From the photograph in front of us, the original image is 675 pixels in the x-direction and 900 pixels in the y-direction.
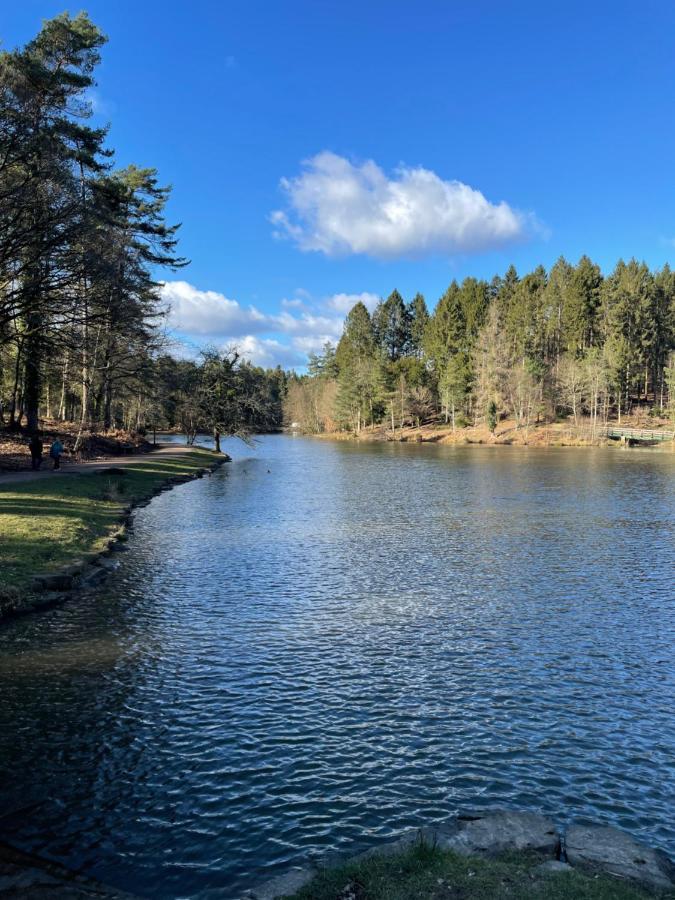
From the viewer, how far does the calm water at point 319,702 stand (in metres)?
7.96

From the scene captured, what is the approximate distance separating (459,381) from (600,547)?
9053 centimetres

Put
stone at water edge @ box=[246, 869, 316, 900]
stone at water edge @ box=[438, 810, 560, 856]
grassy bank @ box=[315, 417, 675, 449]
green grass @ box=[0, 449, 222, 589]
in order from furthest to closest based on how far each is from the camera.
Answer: grassy bank @ box=[315, 417, 675, 449], green grass @ box=[0, 449, 222, 589], stone at water edge @ box=[438, 810, 560, 856], stone at water edge @ box=[246, 869, 316, 900]

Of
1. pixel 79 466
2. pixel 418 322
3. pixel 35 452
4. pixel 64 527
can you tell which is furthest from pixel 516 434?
pixel 64 527

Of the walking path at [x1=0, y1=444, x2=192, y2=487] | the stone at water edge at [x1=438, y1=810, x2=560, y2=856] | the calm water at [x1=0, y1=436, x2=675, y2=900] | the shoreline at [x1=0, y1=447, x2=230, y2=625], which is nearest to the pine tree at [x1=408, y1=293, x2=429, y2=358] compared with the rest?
the walking path at [x1=0, y1=444, x2=192, y2=487]

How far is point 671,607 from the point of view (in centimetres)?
1762

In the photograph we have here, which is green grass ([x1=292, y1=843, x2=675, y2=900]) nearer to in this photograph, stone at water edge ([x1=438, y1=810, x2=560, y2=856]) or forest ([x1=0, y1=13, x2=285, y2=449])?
stone at water edge ([x1=438, y1=810, x2=560, y2=856])

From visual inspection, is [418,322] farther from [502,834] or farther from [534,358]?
[502,834]

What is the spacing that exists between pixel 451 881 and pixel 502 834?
1.41 metres

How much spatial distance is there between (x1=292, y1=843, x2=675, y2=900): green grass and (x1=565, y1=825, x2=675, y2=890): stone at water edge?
28 centimetres

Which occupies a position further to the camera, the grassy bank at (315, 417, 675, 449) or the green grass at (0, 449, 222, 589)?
the grassy bank at (315, 417, 675, 449)

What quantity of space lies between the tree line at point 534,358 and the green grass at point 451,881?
97722mm

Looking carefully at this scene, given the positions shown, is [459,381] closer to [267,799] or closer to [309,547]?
[309,547]

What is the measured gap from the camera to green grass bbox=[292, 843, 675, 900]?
5.93 meters

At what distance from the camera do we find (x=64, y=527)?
22.7m
